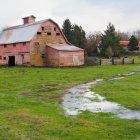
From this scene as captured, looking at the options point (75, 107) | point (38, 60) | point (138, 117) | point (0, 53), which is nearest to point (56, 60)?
point (38, 60)

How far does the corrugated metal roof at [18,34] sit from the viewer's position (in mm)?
65000

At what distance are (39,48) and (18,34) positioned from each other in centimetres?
624

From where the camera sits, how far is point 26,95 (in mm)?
27891

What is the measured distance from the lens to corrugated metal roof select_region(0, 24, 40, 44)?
65000 mm

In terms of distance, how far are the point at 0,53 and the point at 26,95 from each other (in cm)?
4335

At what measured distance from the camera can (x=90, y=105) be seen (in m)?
23.0

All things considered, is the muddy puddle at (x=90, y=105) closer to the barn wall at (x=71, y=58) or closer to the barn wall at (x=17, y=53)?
the barn wall at (x=71, y=58)

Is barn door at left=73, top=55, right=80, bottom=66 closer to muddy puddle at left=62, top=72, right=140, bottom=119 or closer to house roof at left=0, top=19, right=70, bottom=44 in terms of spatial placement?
house roof at left=0, top=19, right=70, bottom=44

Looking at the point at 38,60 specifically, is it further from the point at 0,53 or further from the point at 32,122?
the point at 32,122

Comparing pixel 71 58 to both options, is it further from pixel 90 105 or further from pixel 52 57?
pixel 90 105

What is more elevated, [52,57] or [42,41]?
[42,41]

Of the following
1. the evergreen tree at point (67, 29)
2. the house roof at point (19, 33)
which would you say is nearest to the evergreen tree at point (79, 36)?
the evergreen tree at point (67, 29)

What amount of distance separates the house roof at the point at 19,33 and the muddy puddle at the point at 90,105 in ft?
119

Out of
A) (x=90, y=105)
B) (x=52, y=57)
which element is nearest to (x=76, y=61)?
(x=52, y=57)
